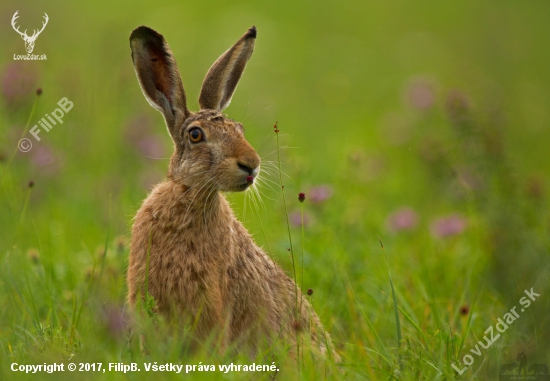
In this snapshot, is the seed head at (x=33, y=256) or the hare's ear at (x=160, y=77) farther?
the seed head at (x=33, y=256)

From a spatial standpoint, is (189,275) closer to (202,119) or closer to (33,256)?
(202,119)

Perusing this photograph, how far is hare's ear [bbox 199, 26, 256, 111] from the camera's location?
17.4ft

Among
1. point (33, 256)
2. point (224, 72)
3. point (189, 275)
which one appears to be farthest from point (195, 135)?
point (33, 256)

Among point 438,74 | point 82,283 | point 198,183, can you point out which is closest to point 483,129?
point 198,183

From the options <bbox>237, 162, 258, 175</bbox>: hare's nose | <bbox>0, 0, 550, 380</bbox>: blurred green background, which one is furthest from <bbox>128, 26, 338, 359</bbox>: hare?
<bbox>0, 0, 550, 380</bbox>: blurred green background

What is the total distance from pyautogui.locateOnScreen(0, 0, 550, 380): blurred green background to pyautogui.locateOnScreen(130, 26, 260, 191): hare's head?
427 mm

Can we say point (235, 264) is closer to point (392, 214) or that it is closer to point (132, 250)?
point (132, 250)

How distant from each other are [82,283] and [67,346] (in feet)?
3.88

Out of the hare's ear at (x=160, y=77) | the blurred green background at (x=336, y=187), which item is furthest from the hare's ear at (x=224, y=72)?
the blurred green background at (x=336, y=187)

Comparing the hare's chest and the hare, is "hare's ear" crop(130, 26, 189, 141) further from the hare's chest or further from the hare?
the hare's chest

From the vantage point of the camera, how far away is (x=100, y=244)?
6.57m

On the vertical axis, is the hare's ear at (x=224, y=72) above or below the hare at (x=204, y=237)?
above

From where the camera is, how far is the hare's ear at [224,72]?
5.31 meters

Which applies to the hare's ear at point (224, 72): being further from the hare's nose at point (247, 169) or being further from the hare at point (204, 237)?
the hare's nose at point (247, 169)
